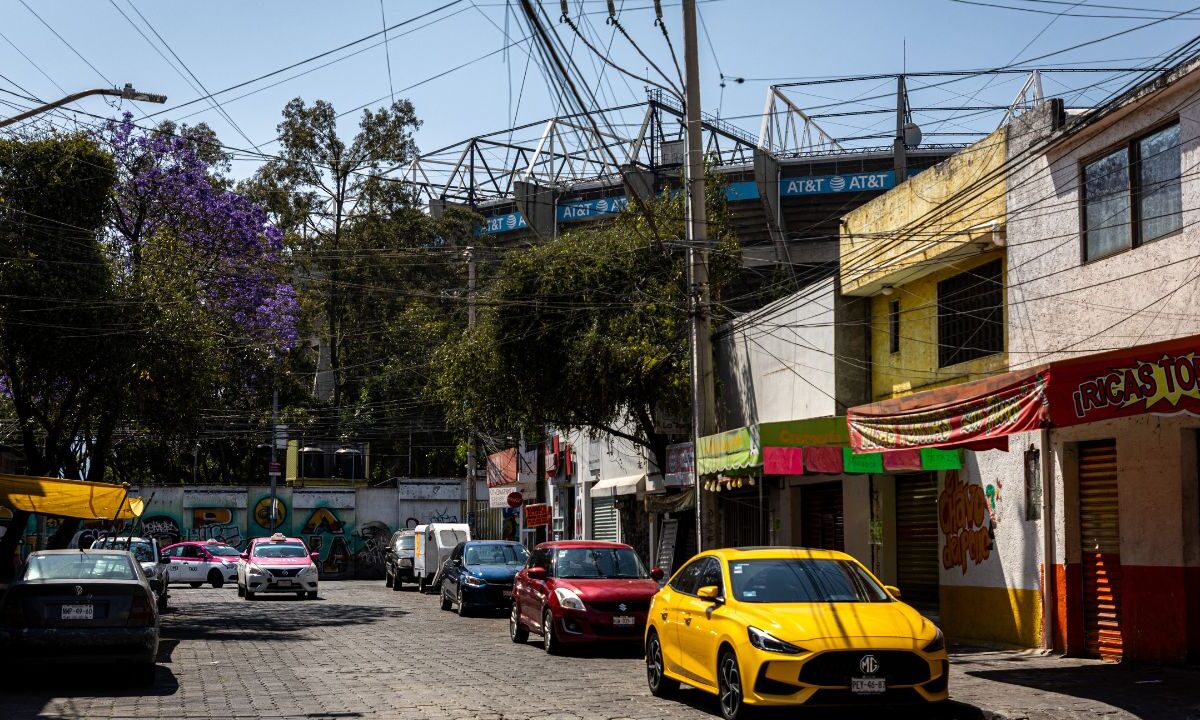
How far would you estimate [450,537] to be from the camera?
38.8 m

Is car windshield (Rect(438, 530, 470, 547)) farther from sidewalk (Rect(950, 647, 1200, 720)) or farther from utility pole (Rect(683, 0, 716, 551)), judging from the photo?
sidewalk (Rect(950, 647, 1200, 720))

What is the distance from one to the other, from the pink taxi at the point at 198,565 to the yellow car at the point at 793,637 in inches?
1388

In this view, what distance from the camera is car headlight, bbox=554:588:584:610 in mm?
17594

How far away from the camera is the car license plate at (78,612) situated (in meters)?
13.3

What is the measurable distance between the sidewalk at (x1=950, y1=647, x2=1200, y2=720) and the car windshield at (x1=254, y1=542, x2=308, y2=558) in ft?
78.1

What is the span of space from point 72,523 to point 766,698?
772 inches

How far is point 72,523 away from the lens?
25719mm

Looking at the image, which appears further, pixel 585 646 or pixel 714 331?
pixel 714 331

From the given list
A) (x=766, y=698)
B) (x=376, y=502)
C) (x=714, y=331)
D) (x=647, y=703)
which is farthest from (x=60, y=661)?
(x=376, y=502)

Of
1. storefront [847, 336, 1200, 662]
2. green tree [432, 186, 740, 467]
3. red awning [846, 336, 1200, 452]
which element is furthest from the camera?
green tree [432, 186, 740, 467]

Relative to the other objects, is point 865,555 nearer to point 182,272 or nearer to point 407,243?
point 182,272

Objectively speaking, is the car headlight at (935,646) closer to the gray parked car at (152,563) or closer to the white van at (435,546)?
the gray parked car at (152,563)

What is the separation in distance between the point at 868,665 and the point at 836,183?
45.8 metres

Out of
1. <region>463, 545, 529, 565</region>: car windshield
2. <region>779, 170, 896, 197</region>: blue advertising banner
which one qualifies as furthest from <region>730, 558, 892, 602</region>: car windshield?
<region>779, 170, 896, 197</region>: blue advertising banner
